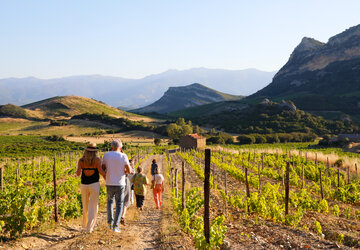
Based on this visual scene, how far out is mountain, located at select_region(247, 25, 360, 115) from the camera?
12769 centimetres

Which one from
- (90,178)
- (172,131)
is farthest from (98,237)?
(172,131)

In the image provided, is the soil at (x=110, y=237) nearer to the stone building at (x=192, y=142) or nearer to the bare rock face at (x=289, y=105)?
the stone building at (x=192, y=142)

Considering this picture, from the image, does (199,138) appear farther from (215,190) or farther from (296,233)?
(296,233)

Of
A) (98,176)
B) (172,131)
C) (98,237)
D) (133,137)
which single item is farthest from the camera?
(172,131)

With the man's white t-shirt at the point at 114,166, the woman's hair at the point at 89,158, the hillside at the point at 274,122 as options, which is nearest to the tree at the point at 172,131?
the hillside at the point at 274,122

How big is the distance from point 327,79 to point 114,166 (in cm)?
17866

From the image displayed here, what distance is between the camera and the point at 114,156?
22.1 ft

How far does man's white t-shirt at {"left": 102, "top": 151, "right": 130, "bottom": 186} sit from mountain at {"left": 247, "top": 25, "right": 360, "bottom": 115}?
126156 mm

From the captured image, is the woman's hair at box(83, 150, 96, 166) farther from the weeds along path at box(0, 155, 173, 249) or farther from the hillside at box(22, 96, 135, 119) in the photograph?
the hillside at box(22, 96, 135, 119)

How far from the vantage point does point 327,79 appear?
163875 mm

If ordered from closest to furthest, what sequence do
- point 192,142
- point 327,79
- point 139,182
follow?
point 139,182, point 192,142, point 327,79

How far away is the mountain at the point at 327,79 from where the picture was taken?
12769cm

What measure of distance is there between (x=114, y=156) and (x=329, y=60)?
198165mm

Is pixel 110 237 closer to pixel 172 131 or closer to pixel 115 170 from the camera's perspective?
pixel 115 170
